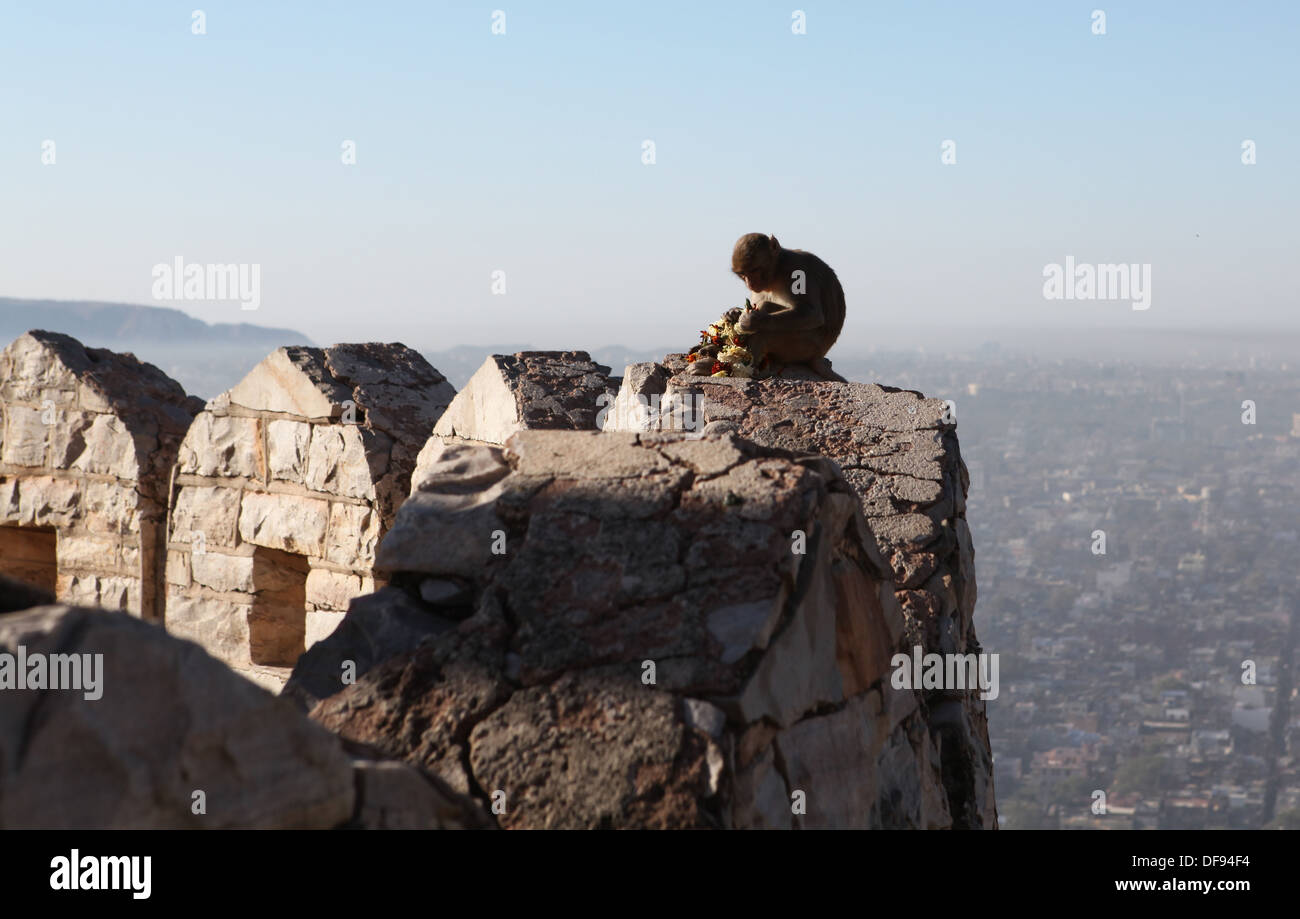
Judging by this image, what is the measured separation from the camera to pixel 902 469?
5.05 meters

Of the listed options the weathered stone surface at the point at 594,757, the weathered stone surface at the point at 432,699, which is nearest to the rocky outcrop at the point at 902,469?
the weathered stone surface at the point at 594,757

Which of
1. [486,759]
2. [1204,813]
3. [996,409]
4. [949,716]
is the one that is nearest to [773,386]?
[949,716]

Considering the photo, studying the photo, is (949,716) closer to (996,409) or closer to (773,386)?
(773,386)

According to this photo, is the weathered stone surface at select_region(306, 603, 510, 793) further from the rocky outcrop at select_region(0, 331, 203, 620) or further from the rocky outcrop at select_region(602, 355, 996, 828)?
the rocky outcrop at select_region(0, 331, 203, 620)

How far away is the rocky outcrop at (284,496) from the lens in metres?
5.86

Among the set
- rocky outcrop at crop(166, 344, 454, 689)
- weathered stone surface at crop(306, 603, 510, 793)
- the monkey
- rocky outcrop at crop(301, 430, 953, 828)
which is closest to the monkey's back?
the monkey

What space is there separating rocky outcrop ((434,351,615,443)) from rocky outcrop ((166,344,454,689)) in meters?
0.30

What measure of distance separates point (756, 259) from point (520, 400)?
1.37 meters

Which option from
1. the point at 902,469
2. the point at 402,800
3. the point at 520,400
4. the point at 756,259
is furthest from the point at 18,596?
the point at 756,259

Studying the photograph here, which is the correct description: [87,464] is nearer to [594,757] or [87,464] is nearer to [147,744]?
[594,757]

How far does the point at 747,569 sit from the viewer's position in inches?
107

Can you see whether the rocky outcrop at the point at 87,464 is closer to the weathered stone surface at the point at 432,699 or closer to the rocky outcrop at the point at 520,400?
the rocky outcrop at the point at 520,400

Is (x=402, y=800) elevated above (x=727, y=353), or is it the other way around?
(x=727, y=353)
